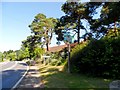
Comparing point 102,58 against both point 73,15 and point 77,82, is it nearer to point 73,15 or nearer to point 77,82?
point 77,82

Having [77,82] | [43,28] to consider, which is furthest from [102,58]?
[43,28]

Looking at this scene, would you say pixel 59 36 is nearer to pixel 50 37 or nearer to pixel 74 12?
pixel 74 12

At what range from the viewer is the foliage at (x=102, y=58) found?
805 inches

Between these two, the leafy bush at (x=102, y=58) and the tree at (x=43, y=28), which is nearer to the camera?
the leafy bush at (x=102, y=58)

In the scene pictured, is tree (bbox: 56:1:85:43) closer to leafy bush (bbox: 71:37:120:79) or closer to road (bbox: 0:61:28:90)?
road (bbox: 0:61:28:90)

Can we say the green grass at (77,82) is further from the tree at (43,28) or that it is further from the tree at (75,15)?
the tree at (43,28)

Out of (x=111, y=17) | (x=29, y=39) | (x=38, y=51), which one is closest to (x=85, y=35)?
(x=111, y=17)

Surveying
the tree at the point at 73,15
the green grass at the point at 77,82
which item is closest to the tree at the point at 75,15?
the tree at the point at 73,15

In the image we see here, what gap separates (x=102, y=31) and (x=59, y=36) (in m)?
12.7

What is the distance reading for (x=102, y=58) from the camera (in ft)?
69.4

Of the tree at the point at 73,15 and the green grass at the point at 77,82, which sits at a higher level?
the tree at the point at 73,15

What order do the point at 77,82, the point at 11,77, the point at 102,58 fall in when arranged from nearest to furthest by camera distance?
1. the point at 77,82
2. the point at 102,58
3. the point at 11,77

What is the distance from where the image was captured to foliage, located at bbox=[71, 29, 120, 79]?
2045 centimetres

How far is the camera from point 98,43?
21.9m
